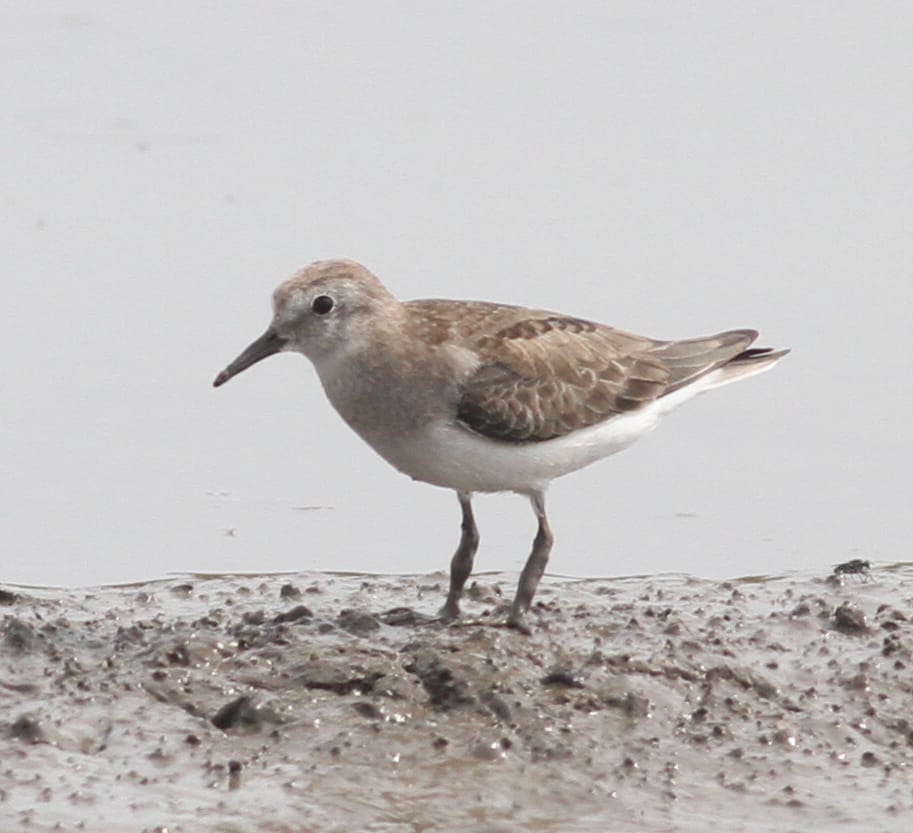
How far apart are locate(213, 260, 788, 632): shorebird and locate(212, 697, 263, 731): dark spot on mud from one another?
1564 mm

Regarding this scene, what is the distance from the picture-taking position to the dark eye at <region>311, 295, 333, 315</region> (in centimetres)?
977

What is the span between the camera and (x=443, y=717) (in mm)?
8695

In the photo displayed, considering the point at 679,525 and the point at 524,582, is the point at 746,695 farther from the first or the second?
the point at 679,525

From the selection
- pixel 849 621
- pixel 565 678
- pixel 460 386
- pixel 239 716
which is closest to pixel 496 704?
pixel 565 678

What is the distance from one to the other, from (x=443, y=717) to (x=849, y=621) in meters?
2.23

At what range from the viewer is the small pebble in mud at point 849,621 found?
394 inches

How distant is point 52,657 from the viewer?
30.1 feet

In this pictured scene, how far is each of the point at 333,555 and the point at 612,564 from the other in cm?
138

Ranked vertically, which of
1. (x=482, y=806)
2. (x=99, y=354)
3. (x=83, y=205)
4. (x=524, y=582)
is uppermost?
(x=83, y=205)

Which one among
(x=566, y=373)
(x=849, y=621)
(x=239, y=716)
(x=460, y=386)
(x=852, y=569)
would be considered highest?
(x=566, y=373)

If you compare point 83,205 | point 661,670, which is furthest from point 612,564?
point 83,205

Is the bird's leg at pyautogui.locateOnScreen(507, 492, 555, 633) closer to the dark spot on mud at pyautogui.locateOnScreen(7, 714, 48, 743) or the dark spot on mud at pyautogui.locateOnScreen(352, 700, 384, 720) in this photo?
the dark spot on mud at pyautogui.locateOnScreen(352, 700, 384, 720)

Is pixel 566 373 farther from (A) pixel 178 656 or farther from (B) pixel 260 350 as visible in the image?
(A) pixel 178 656

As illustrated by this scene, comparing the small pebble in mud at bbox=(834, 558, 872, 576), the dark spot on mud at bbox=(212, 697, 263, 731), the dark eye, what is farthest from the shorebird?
the dark spot on mud at bbox=(212, 697, 263, 731)
